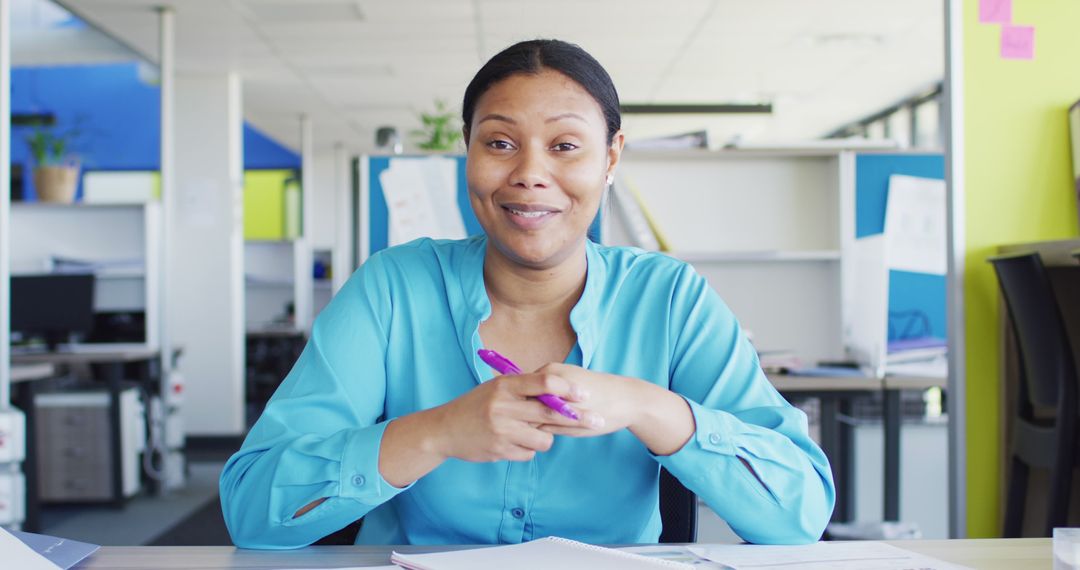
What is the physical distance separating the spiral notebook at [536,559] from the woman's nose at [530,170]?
450 mm

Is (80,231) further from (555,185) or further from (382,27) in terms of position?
(555,185)

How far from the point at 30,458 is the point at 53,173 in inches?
71.9

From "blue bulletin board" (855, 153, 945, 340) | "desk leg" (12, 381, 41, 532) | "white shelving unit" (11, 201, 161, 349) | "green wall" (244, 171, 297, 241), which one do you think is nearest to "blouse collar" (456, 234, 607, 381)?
"blue bulletin board" (855, 153, 945, 340)

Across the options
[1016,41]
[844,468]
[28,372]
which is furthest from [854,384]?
[28,372]

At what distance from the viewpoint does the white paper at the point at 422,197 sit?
3359 mm

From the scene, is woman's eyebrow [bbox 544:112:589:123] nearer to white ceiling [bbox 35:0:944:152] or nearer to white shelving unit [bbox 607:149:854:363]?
white shelving unit [bbox 607:149:854:363]

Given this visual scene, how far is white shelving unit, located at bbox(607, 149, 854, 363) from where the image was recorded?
336 centimetres

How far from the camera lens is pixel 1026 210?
7.82ft

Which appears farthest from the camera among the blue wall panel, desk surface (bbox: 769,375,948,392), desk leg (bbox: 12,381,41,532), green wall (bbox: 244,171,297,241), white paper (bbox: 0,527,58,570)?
green wall (bbox: 244,171,297,241)

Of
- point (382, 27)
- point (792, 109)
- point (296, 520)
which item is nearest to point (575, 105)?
point (296, 520)

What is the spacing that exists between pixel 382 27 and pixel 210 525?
3567mm

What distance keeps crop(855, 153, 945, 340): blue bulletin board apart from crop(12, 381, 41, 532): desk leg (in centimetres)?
326

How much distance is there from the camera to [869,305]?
306 cm

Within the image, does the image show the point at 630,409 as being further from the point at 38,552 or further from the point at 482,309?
the point at 38,552
